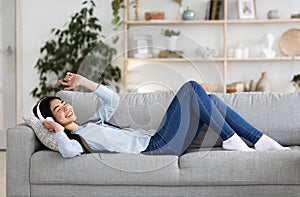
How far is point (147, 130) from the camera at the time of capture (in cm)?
374

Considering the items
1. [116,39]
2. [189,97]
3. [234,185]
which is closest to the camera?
[234,185]

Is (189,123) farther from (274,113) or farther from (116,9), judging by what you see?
(116,9)

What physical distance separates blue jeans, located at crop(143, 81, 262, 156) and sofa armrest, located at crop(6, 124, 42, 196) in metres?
0.68

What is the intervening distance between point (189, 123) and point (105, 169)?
0.62 metres

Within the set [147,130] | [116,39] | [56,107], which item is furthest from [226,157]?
[116,39]

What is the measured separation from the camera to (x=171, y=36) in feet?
12.6

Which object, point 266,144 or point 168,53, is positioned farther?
point 168,53

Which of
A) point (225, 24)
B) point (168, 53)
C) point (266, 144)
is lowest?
point (266, 144)

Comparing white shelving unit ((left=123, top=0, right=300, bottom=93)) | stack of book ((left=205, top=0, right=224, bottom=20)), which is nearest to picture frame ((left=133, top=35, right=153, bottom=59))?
white shelving unit ((left=123, top=0, right=300, bottom=93))

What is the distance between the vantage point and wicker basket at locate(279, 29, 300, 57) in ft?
20.3

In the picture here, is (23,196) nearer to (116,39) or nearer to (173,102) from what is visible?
(173,102)

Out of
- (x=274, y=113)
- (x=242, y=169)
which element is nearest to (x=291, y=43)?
(x=274, y=113)

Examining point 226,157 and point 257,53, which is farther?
point 257,53

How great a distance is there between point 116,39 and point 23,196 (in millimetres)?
3032
